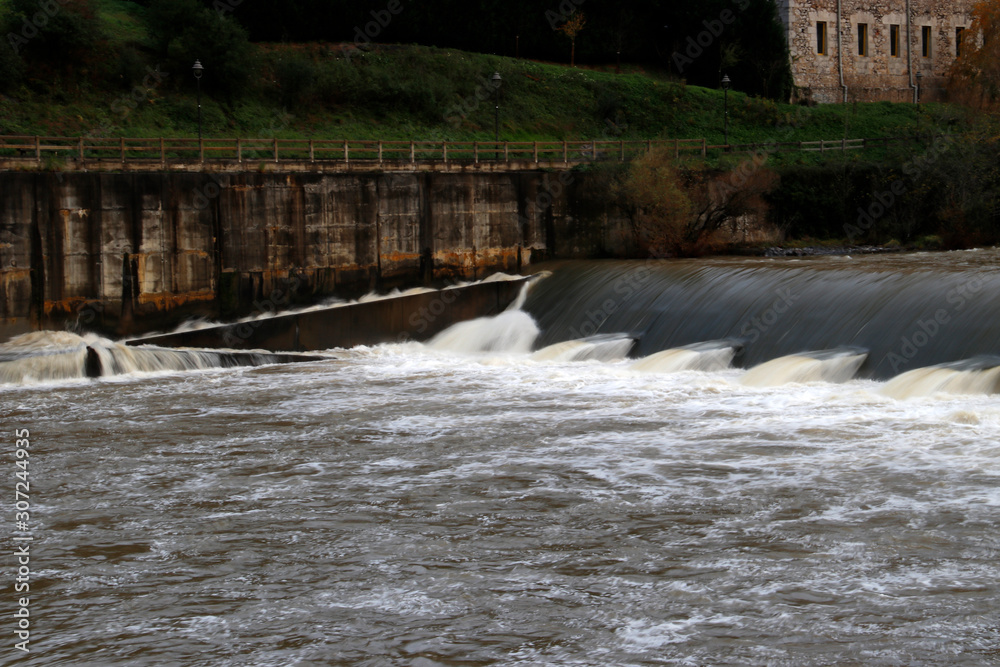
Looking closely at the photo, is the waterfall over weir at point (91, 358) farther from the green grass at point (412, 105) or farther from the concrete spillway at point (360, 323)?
the green grass at point (412, 105)

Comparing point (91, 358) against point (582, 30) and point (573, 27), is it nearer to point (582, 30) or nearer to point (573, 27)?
point (573, 27)

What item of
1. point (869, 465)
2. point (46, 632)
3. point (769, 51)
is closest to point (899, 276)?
point (869, 465)

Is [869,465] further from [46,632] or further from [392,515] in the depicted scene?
[46,632]

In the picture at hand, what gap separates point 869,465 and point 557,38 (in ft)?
158

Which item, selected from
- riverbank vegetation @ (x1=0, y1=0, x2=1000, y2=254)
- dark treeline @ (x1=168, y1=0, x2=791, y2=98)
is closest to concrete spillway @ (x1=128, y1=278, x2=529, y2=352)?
riverbank vegetation @ (x1=0, y1=0, x2=1000, y2=254)

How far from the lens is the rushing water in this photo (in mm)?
9266

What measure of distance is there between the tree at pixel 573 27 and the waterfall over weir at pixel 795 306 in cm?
2956

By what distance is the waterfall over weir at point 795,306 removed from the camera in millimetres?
20234

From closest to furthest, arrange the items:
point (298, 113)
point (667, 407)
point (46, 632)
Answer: point (46, 632), point (667, 407), point (298, 113)

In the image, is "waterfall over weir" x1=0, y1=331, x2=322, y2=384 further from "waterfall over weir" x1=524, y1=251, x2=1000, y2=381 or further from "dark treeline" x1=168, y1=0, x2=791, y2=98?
"dark treeline" x1=168, y1=0, x2=791, y2=98

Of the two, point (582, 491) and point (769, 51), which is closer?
point (582, 491)

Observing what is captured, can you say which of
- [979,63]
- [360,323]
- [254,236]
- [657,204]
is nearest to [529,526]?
[360,323]

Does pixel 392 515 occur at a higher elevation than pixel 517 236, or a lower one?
lower

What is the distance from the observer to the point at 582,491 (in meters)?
13.7
